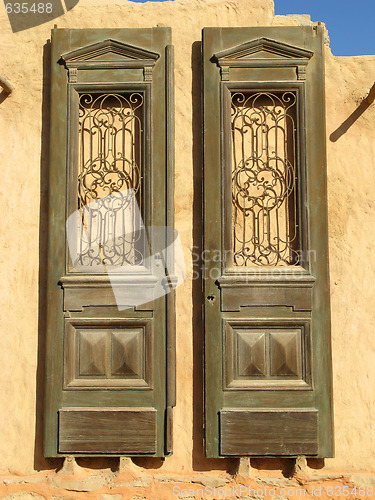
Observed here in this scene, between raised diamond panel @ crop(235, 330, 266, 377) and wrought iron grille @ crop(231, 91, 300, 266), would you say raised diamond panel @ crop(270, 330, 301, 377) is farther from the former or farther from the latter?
wrought iron grille @ crop(231, 91, 300, 266)

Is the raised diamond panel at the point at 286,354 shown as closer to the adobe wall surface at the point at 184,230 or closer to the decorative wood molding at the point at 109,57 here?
the adobe wall surface at the point at 184,230

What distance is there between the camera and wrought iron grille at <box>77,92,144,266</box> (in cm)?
374

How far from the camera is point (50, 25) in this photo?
12.9ft

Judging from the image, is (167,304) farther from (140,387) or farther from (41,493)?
(41,493)

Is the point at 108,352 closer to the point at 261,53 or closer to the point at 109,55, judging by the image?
the point at 109,55

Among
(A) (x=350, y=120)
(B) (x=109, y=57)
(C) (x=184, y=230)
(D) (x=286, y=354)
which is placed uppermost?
(B) (x=109, y=57)

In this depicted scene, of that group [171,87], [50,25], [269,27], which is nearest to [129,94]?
[171,87]

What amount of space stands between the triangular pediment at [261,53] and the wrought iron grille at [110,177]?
69 centimetres

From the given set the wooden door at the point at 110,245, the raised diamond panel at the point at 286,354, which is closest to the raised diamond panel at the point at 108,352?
the wooden door at the point at 110,245

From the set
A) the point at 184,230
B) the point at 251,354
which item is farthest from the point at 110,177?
the point at 251,354

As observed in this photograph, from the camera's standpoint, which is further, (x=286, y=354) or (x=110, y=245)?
(x=110, y=245)

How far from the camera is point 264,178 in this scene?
3.77 m

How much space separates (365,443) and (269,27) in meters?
3.02

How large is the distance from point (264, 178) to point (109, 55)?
1436 millimetres
